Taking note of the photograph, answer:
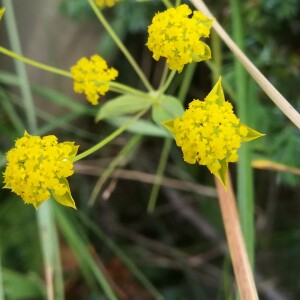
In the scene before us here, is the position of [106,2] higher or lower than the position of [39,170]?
higher

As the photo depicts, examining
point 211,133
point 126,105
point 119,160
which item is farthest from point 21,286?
point 211,133

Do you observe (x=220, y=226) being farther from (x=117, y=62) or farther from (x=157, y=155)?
(x=117, y=62)

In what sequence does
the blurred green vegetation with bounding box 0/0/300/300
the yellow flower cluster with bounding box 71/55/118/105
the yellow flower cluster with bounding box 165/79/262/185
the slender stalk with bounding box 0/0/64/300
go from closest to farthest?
the yellow flower cluster with bounding box 165/79/262/185, the yellow flower cluster with bounding box 71/55/118/105, the slender stalk with bounding box 0/0/64/300, the blurred green vegetation with bounding box 0/0/300/300

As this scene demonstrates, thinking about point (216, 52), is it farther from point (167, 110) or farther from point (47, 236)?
point (47, 236)

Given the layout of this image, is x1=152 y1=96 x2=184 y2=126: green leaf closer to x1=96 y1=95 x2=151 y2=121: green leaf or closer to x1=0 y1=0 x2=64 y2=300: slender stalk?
x1=96 y1=95 x2=151 y2=121: green leaf

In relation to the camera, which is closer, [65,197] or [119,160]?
[65,197]

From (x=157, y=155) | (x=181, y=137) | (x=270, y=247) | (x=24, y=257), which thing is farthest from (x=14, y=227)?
(x=181, y=137)

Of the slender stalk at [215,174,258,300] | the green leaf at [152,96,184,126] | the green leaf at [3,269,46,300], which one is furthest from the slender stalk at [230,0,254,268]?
the green leaf at [3,269,46,300]
